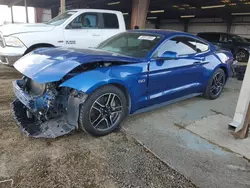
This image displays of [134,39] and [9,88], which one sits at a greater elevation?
[134,39]

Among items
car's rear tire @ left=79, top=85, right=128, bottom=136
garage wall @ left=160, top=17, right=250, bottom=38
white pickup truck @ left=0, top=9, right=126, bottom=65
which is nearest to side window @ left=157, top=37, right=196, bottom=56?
car's rear tire @ left=79, top=85, right=128, bottom=136

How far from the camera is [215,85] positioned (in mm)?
4848

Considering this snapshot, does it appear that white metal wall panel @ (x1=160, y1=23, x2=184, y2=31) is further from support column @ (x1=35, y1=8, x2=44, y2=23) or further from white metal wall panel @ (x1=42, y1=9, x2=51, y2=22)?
support column @ (x1=35, y1=8, x2=44, y2=23)

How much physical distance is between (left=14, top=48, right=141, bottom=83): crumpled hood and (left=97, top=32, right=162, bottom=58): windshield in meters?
0.35

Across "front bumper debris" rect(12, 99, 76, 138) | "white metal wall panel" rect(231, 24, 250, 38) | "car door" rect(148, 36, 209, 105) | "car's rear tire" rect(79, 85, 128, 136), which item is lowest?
"front bumper debris" rect(12, 99, 76, 138)

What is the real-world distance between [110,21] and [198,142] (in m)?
5.14

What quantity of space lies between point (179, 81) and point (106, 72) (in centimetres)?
158

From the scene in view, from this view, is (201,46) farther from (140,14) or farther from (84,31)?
(140,14)

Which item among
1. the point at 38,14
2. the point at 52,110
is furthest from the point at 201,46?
the point at 38,14

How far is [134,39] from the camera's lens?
388cm

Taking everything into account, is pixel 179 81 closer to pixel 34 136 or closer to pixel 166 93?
pixel 166 93

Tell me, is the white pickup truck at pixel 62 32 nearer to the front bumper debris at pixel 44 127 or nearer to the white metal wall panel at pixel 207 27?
the front bumper debris at pixel 44 127

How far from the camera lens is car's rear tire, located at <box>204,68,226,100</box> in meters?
4.65

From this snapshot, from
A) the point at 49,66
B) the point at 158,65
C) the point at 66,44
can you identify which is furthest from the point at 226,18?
the point at 49,66
